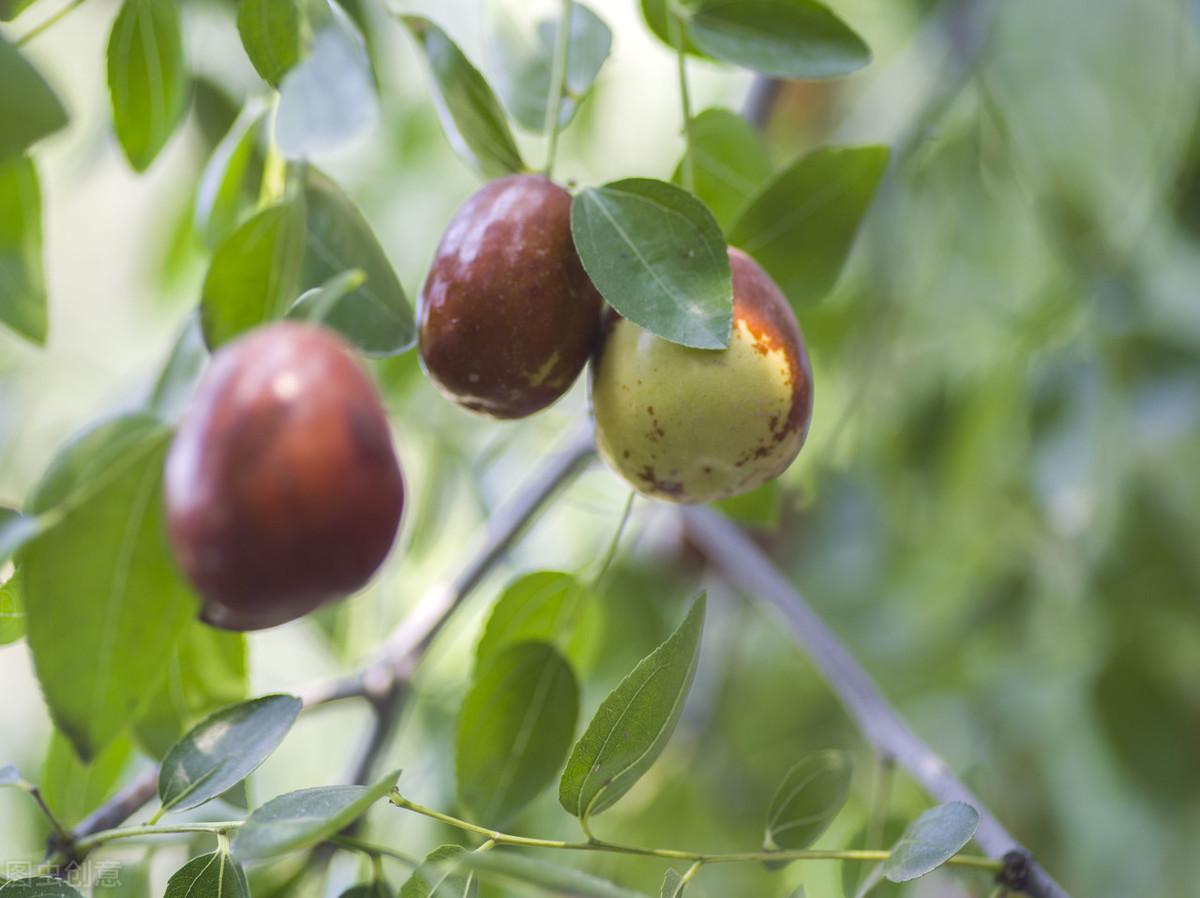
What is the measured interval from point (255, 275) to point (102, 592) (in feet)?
0.41

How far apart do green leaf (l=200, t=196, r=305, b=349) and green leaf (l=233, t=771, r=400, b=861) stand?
162 millimetres

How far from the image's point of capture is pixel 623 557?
80cm

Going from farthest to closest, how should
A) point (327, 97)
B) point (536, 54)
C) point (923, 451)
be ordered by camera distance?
point (923, 451) → point (536, 54) → point (327, 97)

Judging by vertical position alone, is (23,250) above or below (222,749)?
above

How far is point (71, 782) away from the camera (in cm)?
47

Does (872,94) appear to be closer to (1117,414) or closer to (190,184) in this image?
(1117,414)

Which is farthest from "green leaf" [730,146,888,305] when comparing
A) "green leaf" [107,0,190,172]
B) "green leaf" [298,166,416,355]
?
"green leaf" [107,0,190,172]

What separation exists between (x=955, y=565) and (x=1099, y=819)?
28 centimetres

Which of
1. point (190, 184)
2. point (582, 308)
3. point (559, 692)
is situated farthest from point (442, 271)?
point (190, 184)

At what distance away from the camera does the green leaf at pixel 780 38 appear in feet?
1.46

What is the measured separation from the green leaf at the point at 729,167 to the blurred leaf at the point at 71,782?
1.16 ft

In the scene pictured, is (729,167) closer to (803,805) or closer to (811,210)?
(811,210)

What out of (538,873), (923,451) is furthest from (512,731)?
(923,451)

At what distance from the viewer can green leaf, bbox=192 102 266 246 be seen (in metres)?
0.50
